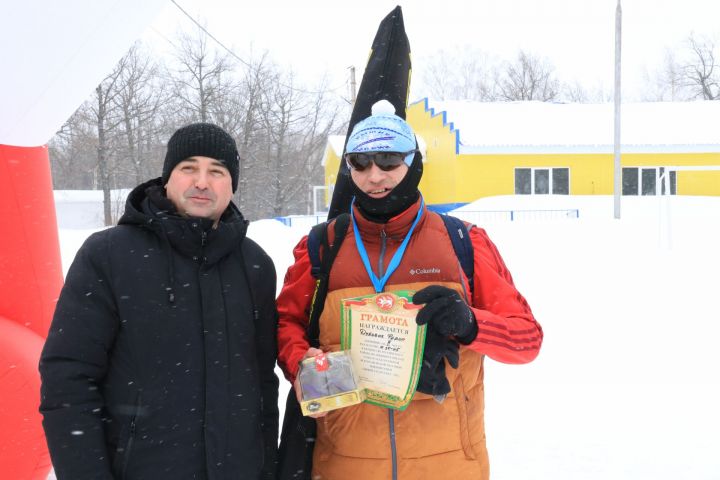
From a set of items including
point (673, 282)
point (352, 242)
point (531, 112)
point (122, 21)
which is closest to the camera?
point (352, 242)

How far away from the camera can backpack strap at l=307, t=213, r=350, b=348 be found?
2111 mm

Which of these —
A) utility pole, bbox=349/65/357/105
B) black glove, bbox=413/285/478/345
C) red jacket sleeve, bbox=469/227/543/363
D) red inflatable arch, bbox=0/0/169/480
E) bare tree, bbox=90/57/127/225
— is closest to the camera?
black glove, bbox=413/285/478/345

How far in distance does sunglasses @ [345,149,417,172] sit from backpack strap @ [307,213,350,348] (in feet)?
0.66

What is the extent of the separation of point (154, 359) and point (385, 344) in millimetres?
701

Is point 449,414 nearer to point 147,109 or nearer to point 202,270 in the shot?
point 202,270

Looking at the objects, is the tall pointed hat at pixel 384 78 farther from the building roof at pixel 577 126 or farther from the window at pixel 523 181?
the window at pixel 523 181

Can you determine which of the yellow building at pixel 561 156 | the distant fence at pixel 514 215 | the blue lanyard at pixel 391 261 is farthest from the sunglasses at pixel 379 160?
the yellow building at pixel 561 156

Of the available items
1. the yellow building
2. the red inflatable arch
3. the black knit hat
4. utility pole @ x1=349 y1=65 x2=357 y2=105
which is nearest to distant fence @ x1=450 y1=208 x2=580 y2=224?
the yellow building

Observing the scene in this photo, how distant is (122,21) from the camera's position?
2.63m

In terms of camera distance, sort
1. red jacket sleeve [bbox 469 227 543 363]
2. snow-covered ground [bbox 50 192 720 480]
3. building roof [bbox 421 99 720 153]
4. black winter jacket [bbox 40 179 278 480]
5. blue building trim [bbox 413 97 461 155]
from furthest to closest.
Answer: building roof [bbox 421 99 720 153]
blue building trim [bbox 413 97 461 155]
snow-covered ground [bbox 50 192 720 480]
red jacket sleeve [bbox 469 227 543 363]
black winter jacket [bbox 40 179 278 480]

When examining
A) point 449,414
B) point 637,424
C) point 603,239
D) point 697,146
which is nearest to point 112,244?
point 449,414

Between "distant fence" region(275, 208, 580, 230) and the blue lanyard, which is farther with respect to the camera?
"distant fence" region(275, 208, 580, 230)

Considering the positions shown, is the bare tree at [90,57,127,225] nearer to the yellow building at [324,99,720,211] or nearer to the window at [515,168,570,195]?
the yellow building at [324,99,720,211]

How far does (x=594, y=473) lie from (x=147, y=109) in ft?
98.9
